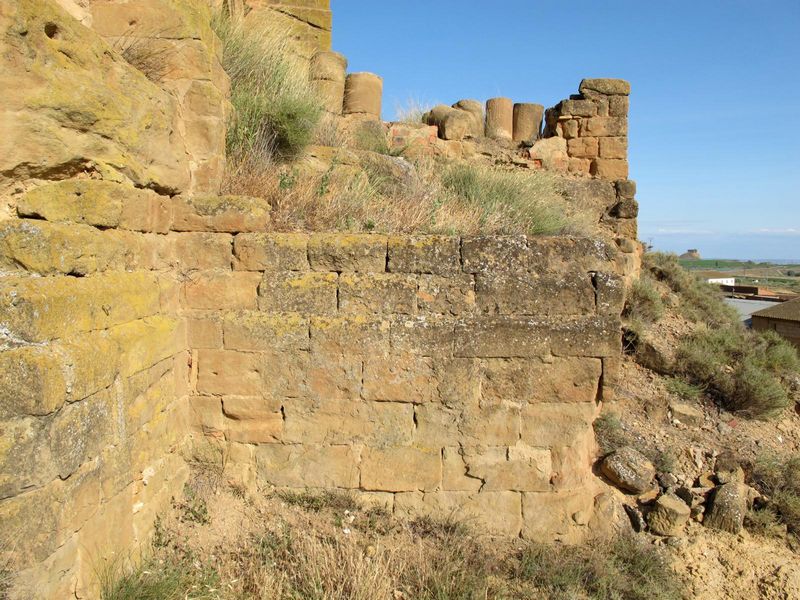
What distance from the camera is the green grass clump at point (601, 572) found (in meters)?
3.42

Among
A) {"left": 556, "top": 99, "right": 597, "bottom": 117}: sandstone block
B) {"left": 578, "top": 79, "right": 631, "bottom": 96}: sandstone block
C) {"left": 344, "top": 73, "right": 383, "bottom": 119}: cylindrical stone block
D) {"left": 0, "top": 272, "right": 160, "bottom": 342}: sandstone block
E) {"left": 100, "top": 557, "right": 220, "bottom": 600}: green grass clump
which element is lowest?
{"left": 100, "top": 557, "right": 220, "bottom": 600}: green grass clump

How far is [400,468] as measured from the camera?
3775 mm

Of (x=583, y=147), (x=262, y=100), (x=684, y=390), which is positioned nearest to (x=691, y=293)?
(x=583, y=147)

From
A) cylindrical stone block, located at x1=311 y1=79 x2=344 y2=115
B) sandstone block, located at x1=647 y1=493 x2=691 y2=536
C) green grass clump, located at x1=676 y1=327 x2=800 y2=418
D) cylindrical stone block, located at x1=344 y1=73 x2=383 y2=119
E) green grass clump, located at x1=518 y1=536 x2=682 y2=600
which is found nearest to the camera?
green grass clump, located at x1=518 y1=536 x2=682 y2=600

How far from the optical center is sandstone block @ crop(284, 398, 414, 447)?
3.74 meters

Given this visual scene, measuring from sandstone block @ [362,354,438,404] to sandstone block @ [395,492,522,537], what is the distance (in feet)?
2.22

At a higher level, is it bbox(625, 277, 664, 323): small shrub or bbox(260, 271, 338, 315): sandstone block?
bbox(260, 271, 338, 315): sandstone block

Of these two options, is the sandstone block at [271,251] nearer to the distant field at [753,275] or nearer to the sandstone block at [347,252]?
the sandstone block at [347,252]

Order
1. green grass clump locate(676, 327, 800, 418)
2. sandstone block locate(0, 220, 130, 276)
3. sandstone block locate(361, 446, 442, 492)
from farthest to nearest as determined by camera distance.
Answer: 1. green grass clump locate(676, 327, 800, 418)
2. sandstone block locate(361, 446, 442, 492)
3. sandstone block locate(0, 220, 130, 276)

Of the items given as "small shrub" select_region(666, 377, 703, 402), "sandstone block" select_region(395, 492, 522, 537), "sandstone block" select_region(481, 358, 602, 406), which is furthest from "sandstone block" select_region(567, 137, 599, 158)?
"sandstone block" select_region(395, 492, 522, 537)

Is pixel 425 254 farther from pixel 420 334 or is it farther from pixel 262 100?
pixel 262 100

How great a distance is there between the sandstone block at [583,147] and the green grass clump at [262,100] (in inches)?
213

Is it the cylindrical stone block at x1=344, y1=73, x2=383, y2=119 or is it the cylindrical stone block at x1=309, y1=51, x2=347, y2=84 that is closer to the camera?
the cylindrical stone block at x1=309, y1=51, x2=347, y2=84

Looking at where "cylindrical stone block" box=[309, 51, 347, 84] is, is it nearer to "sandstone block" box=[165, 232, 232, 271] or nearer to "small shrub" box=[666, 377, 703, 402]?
"sandstone block" box=[165, 232, 232, 271]
